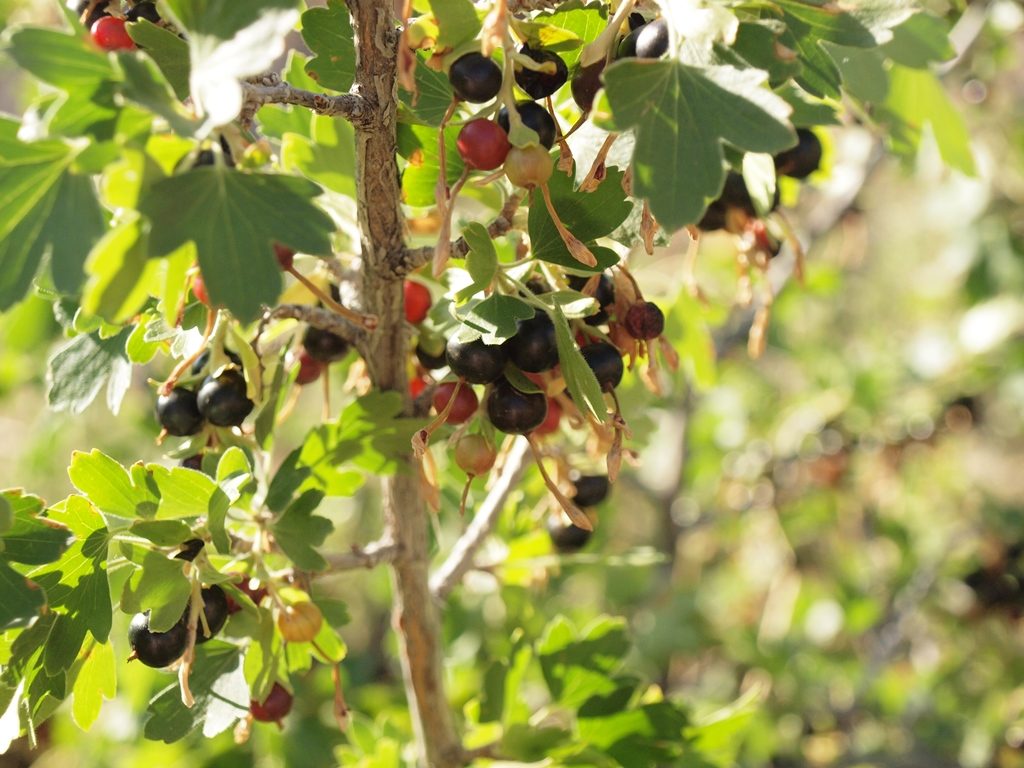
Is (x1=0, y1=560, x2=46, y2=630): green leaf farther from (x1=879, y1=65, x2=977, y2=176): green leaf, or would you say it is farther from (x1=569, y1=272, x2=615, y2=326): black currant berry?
(x1=879, y1=65, x2=977, y2=176): green leaf

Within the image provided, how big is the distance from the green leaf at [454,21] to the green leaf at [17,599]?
0.51 meters

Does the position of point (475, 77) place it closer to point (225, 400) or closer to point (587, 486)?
point (225, 400)

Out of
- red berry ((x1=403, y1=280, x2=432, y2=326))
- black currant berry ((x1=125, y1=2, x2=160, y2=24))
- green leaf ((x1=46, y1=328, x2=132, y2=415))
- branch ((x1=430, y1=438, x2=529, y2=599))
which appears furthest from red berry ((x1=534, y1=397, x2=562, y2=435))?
black currant berry ((x1=125, y1=2, x2=160, y2=24))

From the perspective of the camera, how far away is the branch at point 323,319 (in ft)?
2.82

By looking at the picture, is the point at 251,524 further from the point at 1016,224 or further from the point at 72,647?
the point at 1016,224

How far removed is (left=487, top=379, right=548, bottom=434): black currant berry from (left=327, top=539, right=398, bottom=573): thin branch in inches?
11.4

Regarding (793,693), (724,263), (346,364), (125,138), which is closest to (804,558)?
(793,693)

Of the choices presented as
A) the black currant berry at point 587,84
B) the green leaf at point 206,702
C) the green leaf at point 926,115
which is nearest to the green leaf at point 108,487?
the green leaf at point 206,702

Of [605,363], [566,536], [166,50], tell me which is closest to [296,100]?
[166,50]

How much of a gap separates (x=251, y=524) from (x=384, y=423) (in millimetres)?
162

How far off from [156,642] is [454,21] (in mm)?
563

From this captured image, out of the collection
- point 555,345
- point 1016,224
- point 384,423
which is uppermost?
point 555,345

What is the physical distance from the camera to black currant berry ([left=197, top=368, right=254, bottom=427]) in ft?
2.79

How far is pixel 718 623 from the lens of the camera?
2689mm
